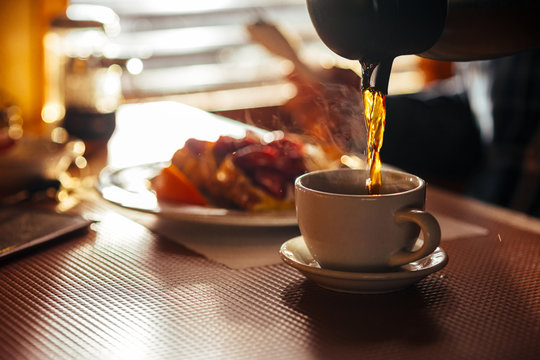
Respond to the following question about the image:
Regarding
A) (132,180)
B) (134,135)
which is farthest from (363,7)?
(134,135)

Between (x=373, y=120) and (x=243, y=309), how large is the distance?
216mm

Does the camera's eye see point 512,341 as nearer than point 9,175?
Yes

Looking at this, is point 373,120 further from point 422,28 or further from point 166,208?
point 166,208

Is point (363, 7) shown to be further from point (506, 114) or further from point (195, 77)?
point (195, 77)

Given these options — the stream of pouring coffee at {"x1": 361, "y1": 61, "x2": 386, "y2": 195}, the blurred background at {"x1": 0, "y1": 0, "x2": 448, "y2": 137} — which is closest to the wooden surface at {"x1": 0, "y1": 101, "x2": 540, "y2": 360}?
the stream of pouring coffee at {"x1": 361, "y1": 61, "x2": 386, "y2": 195}

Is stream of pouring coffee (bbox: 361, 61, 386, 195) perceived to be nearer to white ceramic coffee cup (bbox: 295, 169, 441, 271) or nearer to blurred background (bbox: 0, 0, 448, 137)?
white ceramic coffee cup (bbox: 295, 169, 441, 271)

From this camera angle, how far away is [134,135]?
1.59 m

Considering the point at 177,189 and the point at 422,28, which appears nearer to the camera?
the point at 422,28

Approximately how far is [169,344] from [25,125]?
179 cm

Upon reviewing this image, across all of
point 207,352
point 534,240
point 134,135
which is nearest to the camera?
point 207,352

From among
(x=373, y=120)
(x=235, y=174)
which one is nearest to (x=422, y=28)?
(x=373, y=120)

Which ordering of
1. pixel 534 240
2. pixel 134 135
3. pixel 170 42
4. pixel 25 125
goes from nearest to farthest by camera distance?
1. pixel 534 240
2. pixel 134 135
3. pixel 25 125
4. pixel 170 42

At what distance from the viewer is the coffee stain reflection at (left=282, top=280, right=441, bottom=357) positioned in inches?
21.2

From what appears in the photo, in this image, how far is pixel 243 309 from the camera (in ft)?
1.99
